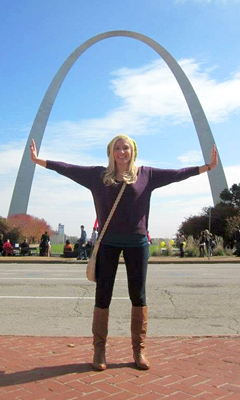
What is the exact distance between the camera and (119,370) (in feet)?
11.5

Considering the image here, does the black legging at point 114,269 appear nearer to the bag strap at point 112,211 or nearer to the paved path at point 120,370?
the bag strap at point 112,211

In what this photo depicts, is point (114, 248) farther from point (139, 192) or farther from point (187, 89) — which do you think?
point (187, 89)

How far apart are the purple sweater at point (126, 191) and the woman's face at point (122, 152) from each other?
0.15 m

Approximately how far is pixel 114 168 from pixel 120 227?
19.0 inches

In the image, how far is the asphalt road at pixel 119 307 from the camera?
5258mm

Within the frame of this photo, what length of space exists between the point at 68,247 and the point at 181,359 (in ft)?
57.7

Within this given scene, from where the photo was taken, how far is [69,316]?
19.7ft

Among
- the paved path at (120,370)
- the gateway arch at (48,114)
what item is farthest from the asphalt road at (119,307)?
the gateway arch at (48,114)

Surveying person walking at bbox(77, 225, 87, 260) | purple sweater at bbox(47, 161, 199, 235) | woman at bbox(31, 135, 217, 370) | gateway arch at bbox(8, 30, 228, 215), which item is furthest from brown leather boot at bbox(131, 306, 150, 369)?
gateway arch at bbox(8, 30, 228, 215)

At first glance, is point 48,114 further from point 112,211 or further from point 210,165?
point 112,211

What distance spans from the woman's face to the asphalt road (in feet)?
6.99

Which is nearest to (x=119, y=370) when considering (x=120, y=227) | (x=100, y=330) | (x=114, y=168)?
(x=100, y=330)

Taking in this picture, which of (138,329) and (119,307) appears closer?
(138,329)

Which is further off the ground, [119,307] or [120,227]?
[120,227]
